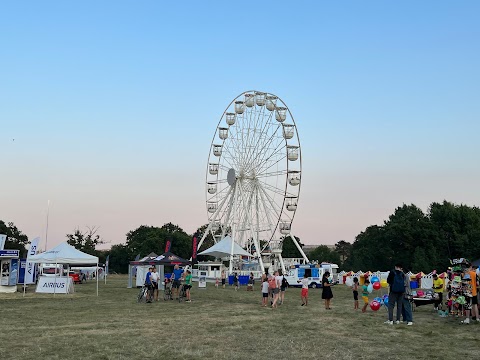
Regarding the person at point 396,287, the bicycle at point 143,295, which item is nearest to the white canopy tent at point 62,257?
the bicycle at point 143,295

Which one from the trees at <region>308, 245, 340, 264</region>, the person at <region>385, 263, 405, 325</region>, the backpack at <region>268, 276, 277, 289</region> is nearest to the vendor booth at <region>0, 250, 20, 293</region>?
the backpack at <region>268, 276, 277, 289</region>

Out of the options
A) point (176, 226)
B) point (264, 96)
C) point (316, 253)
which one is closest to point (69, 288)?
point (264, 96)

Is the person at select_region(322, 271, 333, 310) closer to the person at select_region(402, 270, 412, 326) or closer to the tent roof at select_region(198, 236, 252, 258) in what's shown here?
the person at select_region(402, 270, 412, 326)

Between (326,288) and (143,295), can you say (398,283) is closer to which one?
(326,288)

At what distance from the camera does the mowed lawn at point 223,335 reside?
9734 mm

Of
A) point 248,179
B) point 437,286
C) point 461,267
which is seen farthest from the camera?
point 248,179

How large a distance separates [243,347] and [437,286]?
35.6 ft

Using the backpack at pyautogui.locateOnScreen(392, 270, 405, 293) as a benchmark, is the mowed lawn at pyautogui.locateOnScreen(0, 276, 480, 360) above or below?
below

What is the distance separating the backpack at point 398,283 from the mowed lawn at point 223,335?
951 millimetres

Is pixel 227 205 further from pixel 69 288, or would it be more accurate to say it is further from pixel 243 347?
pixel 243 347

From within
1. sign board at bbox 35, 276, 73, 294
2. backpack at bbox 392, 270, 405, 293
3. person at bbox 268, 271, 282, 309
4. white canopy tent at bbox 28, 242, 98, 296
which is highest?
white canopy tent at bbox 28, 242, 98, 296

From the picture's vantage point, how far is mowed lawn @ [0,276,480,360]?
9.73 metres

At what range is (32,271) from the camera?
36906 mm

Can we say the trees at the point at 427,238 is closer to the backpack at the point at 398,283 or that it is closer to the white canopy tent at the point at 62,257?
the white canopy tent at the point at 62,257
